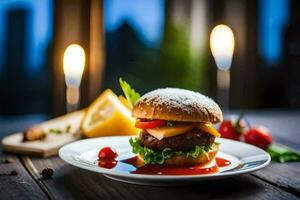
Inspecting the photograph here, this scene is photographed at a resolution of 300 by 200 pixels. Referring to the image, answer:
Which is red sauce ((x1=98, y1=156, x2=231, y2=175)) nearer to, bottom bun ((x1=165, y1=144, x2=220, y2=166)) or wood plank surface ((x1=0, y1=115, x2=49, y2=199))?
bottom bun ((x1=165, y1=144, x2=220, y2=166))

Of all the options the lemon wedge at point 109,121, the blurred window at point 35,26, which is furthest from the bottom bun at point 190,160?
the blurred window at point 35,26

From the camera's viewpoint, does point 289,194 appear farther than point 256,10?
No

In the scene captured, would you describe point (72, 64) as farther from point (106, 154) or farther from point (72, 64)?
point (106, 154)

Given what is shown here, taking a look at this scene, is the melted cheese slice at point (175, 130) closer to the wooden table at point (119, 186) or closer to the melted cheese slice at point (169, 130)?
the melted cheese slice at point (169, 130)

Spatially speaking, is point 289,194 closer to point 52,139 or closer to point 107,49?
point 52,139

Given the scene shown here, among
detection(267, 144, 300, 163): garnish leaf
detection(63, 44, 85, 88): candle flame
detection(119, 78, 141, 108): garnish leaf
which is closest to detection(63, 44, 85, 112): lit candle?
detection(63, 44, 85, 88): candle flame


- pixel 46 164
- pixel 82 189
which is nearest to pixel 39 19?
pixel 46 164

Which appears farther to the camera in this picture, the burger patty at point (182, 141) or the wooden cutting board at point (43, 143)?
the wooden cutting board at point (43, 143)
